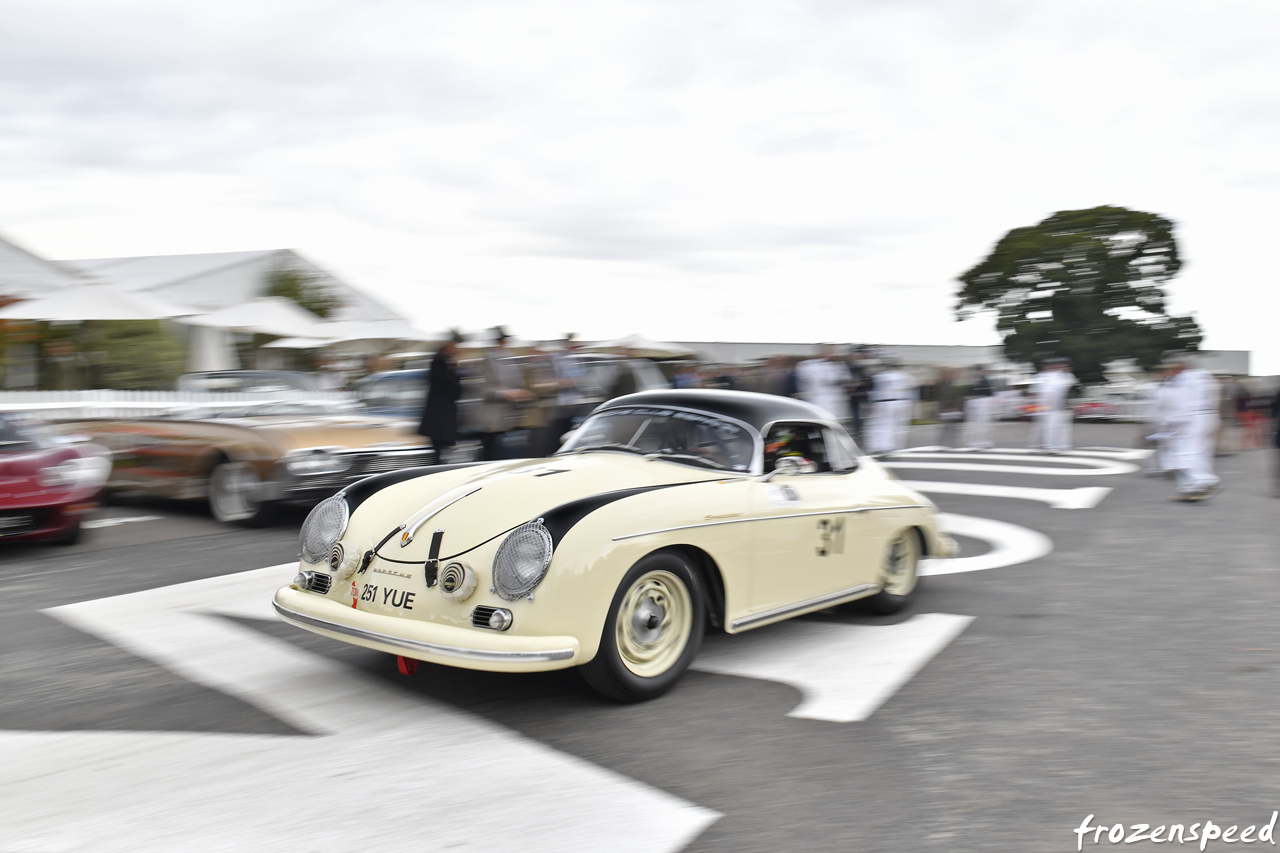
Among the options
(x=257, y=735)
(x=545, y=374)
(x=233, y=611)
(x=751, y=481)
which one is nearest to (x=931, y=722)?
(x=751, y=481)

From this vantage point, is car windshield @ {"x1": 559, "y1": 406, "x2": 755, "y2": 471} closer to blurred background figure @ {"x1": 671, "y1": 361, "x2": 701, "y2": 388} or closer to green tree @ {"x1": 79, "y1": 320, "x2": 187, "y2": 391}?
blurred background figure @ {"x1": 671, "y1": 361, "x2": 701, "y2": 388}

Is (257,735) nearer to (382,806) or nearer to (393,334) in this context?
(382,806)

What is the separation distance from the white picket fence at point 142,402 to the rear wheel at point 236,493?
143 centimetres

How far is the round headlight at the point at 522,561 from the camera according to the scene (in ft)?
12.6

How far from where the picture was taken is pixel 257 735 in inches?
151

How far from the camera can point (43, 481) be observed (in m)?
7.65

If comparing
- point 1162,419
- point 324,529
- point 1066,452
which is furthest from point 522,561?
point 1066,452

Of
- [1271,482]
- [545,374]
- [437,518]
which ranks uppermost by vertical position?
[545,374]

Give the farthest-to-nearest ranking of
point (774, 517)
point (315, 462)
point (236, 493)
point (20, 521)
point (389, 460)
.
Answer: point (389, 460)
point (236, 493)
point (315, 462)
point (20, 521)
point (774, 517)

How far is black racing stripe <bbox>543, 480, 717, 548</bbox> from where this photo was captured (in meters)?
3.97

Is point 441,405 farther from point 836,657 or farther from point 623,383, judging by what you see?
point 836,657

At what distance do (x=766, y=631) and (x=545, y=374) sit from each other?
5.32m

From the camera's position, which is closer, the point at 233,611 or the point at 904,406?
the point at 233,611

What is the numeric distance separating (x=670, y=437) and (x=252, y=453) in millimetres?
4945
